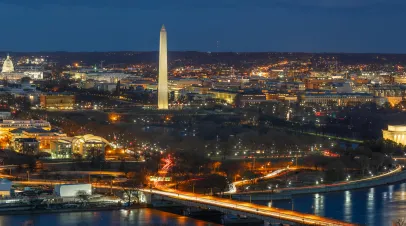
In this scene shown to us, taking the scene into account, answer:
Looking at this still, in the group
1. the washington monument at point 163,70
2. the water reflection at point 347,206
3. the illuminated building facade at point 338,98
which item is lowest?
the water reflection at point 347,206

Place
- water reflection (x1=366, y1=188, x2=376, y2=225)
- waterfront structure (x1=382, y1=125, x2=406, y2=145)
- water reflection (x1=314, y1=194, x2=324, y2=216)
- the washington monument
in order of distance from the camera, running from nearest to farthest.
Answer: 1. water reflection (x1=366, y1=188, x2=376, y2=225)
2. water reflection (x1=314, y1=194, x2=324, y2=216)
3. waterfront structure (x1=382, y1=125, x2=406, y2=145)
4. the washington monument

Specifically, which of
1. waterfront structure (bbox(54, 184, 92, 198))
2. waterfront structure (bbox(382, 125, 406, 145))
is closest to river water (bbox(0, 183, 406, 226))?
waterfront structure (bbox(54, 184, 92, 198))

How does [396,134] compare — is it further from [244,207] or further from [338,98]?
[338,98]

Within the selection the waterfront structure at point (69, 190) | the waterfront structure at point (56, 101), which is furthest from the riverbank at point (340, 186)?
the waterfront structure at point (56, 101)

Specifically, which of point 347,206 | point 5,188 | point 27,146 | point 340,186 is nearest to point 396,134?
point 340,186

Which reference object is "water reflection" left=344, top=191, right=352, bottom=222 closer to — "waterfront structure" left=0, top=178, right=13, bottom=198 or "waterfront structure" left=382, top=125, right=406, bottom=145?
"waterfront structure" left=0, top=178, right=13, bottom=198

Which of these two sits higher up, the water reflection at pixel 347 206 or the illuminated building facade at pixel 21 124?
the illuminated building facade at pixel 21 124

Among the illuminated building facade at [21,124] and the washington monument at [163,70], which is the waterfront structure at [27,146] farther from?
the washington monument at [163,70]
